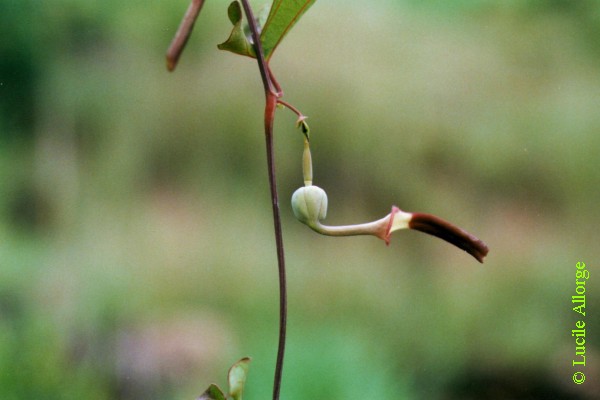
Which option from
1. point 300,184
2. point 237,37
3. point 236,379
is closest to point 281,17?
point 237,37

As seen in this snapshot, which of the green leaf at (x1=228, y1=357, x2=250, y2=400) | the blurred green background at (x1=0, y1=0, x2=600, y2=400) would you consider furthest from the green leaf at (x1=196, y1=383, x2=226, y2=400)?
the blurred green background at (x1=0, y1=0, x2=600, y2=400)

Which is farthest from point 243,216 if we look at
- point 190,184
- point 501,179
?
point 501,179

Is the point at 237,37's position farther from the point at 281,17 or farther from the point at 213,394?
the point at 213,394

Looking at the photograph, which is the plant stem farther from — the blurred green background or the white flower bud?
the blurred green background

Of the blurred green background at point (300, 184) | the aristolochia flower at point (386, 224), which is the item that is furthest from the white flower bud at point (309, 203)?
the blurred green background at point (300, 184)

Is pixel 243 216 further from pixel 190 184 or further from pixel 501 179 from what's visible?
pixel 501 179

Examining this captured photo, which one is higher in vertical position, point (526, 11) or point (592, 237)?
point (526, 11)

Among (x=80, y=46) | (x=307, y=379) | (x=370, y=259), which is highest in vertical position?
(x=80, y=46)
